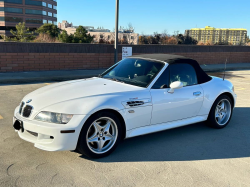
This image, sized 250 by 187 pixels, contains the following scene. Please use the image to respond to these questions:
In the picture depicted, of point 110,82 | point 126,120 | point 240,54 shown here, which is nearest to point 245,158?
point 126,120

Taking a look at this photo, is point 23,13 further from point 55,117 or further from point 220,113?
point 55,117

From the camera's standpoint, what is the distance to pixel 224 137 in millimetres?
5035

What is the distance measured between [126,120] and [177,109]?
1117 millimetres

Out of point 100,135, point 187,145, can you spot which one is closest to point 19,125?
point 100,135

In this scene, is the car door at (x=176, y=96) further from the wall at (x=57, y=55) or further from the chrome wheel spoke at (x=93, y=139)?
the wall at (x=57, y=55)

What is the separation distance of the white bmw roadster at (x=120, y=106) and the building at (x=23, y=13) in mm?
95314

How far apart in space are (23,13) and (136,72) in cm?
9974

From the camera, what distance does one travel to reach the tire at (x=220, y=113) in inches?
210

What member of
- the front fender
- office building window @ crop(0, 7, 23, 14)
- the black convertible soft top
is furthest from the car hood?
office building window @ crop(0, 7, 23, 14)

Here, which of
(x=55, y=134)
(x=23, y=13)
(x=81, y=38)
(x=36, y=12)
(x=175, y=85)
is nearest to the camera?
(x=55, y=134)

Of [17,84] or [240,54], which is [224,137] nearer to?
[17,84]

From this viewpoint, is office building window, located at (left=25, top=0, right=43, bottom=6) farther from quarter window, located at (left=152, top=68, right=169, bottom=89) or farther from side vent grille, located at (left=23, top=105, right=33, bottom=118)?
side vent grille, located at (left=23, top=105, right=33, bottom=118)

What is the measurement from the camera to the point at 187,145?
15.0 ft

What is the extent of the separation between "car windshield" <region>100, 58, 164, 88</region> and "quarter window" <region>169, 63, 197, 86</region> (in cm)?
28
